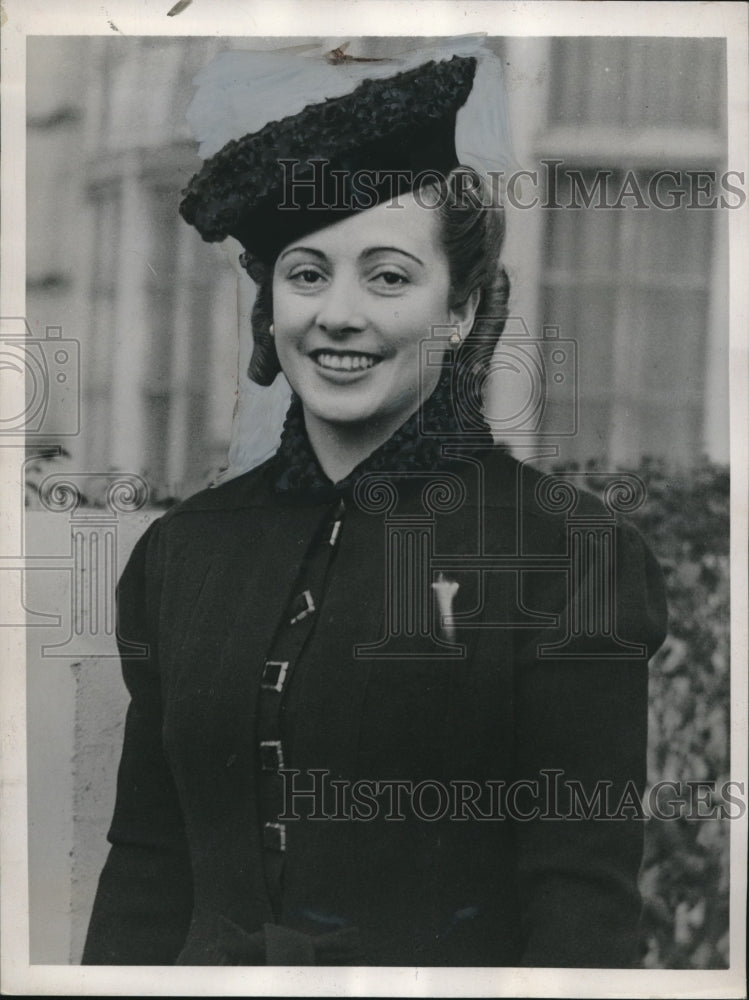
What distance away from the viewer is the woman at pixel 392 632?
6.86 ft

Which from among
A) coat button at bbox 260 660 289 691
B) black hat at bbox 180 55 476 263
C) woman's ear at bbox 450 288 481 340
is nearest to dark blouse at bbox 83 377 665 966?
coat button at bbox 260 660 289 691

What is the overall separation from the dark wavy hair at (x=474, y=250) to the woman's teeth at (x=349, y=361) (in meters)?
0.17

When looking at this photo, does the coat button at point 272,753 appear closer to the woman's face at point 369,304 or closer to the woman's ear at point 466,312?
the woman's face at point 369,304

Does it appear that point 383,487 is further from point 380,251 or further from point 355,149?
point 355,149

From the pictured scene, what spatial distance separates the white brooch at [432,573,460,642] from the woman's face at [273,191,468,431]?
31cm


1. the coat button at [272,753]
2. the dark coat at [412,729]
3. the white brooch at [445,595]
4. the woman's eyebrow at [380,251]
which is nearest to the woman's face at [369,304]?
the woman's eyebrow at [380,251]

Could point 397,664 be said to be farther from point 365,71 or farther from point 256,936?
point 365,71

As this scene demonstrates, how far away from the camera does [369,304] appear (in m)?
2.10

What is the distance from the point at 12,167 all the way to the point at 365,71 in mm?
683

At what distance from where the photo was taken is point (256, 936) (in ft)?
6.96

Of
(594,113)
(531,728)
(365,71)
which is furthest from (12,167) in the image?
(531,728)

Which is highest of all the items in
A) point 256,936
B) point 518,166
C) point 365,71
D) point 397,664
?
point 365,71

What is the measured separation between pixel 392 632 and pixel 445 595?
118 millimetres

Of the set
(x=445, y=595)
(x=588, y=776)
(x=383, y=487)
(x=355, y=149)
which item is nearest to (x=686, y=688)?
(x=588, y=776)
